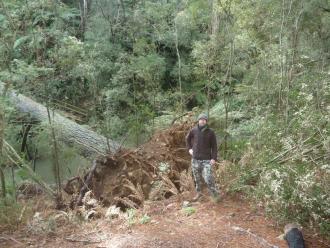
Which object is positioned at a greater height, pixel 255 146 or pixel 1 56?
pixel 1 56

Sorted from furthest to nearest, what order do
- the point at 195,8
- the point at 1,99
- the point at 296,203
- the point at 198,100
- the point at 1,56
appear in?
the point at 198,100
the point at 195,8
the point at 1,56
the point at 1,99
the point at 296,203

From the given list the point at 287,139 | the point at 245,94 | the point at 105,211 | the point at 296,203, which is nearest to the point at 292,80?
the point at 245,94

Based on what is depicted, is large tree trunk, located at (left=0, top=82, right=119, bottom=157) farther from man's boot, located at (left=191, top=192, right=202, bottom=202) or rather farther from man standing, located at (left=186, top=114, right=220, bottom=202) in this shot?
man standing, located at (left=186, top=114, right=220, bottom=202)

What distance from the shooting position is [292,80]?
10.6 m

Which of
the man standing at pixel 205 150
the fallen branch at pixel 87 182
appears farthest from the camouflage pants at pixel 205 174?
the fallen branch at pixel 87 182

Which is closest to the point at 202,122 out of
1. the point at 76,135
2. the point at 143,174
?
the point at 143,174

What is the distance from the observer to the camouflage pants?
8.58 metres

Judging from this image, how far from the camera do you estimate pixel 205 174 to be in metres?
8.59

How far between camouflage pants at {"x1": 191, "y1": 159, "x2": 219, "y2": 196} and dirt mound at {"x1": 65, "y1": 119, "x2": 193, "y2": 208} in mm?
1165

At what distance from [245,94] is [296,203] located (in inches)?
225

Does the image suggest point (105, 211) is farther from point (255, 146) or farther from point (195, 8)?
point (195, 8)

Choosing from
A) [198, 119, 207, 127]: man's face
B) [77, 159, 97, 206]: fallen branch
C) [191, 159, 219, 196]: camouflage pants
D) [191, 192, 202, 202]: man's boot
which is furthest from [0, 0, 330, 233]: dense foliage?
[77, 159, 97, 206]: fallen branch

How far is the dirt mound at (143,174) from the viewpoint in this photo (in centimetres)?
1042

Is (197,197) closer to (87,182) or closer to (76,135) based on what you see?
(87,182)
